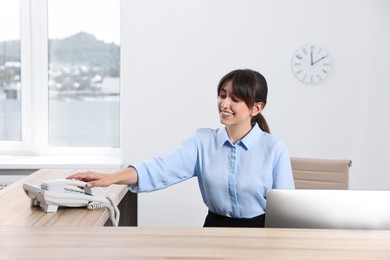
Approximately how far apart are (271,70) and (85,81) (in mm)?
1544

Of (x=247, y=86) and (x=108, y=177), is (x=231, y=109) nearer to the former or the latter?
(x=247, y=86)

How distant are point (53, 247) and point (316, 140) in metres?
3.13

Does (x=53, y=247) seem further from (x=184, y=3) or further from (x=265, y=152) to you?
(x=184, y=3)

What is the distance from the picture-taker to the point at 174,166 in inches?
91.6

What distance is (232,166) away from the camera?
2.26 metres

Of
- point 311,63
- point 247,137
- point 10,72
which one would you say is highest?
point 311,63

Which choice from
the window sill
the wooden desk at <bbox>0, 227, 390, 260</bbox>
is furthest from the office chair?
the window sill

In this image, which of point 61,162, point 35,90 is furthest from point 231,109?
point 35,90

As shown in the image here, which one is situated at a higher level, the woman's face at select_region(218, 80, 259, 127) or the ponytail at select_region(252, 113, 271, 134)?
the woman's face at select_region(218, 80, 259, 127)

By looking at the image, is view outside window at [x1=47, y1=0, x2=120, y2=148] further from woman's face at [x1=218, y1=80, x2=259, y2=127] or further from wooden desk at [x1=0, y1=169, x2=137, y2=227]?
woman's face at [x1=218, y1=80, x2=259, y2=127]

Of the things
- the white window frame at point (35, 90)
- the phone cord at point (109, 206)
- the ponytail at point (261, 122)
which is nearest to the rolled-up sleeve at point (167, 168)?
the phone cord at point (109, 206)

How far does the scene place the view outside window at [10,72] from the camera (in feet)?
14.9

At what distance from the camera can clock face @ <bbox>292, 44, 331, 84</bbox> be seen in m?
4.21

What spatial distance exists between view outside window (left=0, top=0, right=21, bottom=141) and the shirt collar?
2.77 m
